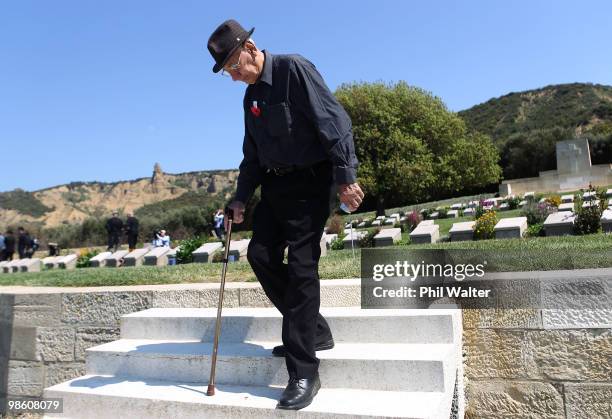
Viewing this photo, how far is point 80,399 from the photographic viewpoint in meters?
3.21

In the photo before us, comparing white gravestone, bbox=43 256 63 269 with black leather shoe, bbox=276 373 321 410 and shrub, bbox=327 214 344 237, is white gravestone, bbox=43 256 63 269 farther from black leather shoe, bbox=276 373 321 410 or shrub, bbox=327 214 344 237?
black leather shoe, bbox=276 373 321 410

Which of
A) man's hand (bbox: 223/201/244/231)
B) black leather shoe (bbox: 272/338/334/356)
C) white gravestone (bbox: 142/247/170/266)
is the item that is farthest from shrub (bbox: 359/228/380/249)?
man's hand (bbox: 223/201/244/231)

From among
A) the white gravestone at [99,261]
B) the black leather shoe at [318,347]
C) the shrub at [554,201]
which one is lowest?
the black leather shoe at [318,347]

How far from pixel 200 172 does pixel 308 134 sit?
112 metres

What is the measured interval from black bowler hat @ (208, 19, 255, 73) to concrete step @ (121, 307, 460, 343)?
1.78 meters

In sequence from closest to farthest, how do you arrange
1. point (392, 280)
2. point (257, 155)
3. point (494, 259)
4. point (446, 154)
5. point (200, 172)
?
point (257, 155), point (392, 280), point (494, 259), point (446, 154), point (200, 172)

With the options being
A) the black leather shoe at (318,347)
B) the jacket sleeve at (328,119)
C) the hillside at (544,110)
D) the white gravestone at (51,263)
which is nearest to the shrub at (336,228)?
the white gravestone at (51,263)

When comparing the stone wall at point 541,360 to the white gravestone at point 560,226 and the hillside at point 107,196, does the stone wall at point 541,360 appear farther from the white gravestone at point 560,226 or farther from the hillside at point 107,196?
the hillside at point 107,196

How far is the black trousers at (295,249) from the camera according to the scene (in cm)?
266

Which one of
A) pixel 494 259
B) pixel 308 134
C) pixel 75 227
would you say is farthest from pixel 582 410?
pixel 75 227

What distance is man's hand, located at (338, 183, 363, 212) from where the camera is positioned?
2662 millimetres

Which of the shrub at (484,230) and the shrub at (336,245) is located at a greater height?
the shrub at (484,230)

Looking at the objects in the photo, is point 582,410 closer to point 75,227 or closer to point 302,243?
point 302,243

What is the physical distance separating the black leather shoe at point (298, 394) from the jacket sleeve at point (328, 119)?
1058mm
